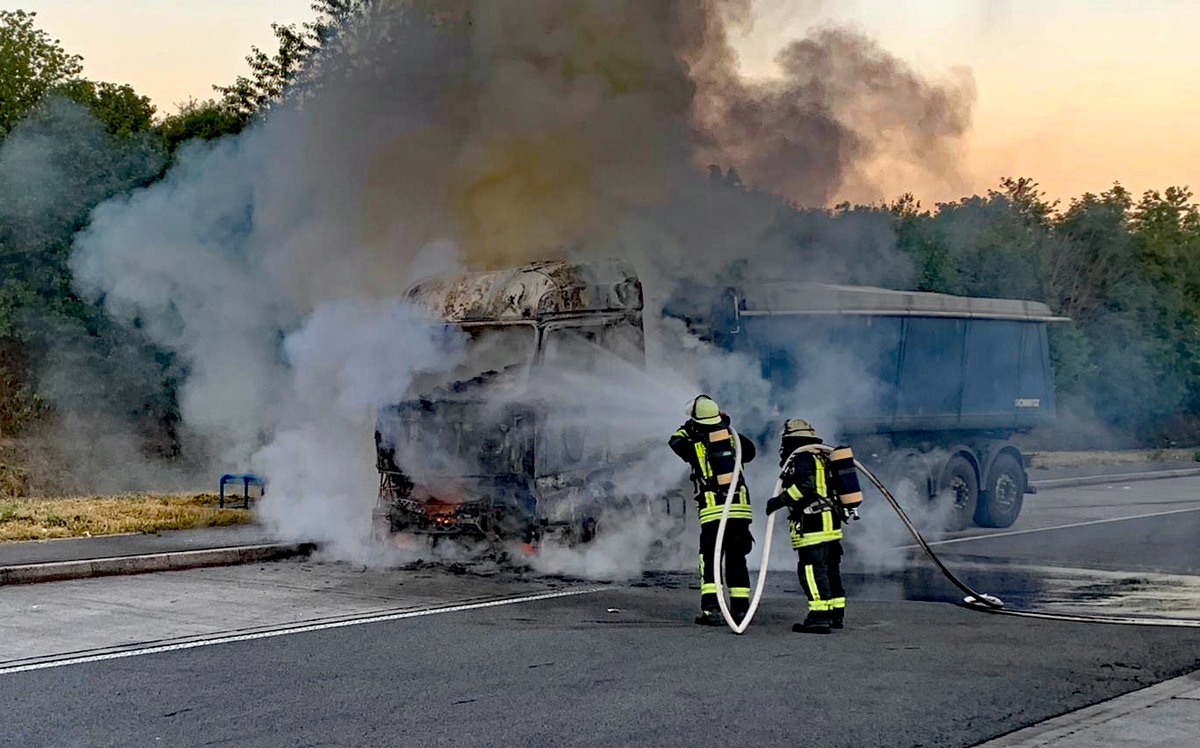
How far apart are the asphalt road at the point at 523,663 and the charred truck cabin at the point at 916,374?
10.9ft

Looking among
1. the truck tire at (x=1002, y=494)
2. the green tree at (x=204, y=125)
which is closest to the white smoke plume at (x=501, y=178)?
the truck tire at (x=1002, y=494)

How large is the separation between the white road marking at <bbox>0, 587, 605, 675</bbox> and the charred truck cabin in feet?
14.4

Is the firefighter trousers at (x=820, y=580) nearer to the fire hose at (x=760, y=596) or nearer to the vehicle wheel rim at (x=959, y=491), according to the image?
the fire hose at (x=760, y=596)

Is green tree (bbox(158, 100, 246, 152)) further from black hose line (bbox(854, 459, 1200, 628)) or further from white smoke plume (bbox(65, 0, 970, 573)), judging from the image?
black hose line (bbox(854, 459, 1200, 628))

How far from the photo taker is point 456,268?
14.1 meters

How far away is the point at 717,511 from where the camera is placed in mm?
9469

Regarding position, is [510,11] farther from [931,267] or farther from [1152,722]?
[931,267]

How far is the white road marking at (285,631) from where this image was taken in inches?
314

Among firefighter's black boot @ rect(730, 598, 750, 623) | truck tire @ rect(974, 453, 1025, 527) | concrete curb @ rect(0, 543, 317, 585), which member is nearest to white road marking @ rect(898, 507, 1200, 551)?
truck tire @ rect(974, 453, 1025, 527)

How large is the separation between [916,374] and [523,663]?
32.0ft

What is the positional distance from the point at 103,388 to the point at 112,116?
21.5 ft

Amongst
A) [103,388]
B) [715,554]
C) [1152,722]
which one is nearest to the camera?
[1152,722]

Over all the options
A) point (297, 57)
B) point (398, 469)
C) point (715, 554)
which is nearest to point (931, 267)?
point (297, 57)

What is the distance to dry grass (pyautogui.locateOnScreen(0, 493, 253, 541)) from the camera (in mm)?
14710
